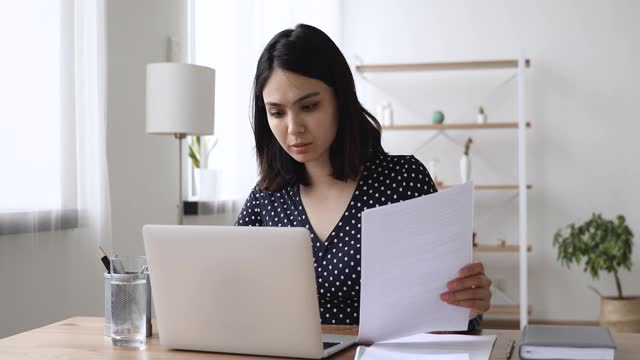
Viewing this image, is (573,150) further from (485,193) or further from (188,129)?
(188,129)

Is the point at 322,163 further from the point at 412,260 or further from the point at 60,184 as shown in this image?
the point at 60,184

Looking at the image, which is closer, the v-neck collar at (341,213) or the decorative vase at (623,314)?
the v-neck collar at (341,213)

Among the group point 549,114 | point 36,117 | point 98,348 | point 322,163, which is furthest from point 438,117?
point 98,348

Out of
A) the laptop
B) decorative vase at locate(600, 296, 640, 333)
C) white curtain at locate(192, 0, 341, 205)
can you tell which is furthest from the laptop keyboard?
decorative vase at locate(600, 296, 640, 333)

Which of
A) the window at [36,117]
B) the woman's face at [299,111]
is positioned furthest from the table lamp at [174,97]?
the woman's face at [299,111]

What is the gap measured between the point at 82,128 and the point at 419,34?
9.73 ft

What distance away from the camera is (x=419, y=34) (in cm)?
497

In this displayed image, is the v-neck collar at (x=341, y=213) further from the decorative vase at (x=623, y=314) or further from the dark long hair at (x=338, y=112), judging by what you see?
the decorative vase at (x=623, y=314)

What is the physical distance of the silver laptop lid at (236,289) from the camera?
1096 mm

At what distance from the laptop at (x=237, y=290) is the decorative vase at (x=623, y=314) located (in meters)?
3.53

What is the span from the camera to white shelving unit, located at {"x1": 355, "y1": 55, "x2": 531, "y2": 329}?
4477mm

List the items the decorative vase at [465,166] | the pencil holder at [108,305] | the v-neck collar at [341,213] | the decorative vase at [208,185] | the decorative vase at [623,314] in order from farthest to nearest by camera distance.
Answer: the decorative vase at [465,166] < the decorative vase at [623,314] < the decorative vase at [208,185] < the v-neck collar at [341,213] < the pencil holder at [108,305]

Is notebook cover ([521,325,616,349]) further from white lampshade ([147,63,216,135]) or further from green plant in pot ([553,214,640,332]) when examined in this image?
green plant in pot ([553,214,640,332])

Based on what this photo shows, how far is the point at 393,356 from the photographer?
1124 mm
